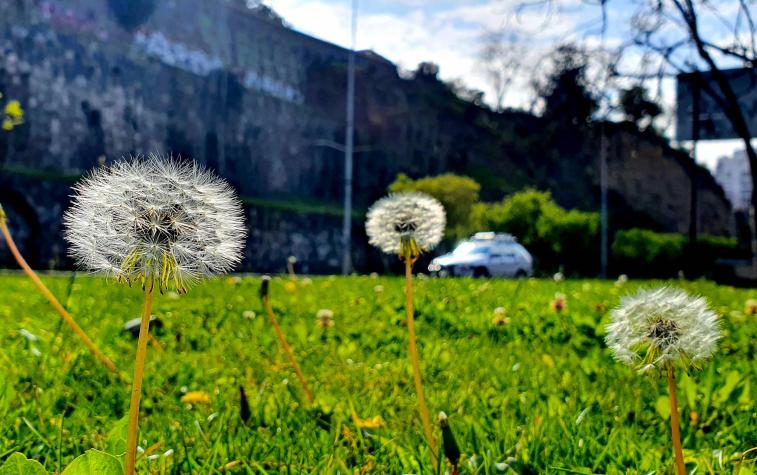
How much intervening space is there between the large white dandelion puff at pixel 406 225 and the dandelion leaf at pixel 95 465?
721mm

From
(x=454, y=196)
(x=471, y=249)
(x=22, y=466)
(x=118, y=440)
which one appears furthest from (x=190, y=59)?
(x=22, y=466)

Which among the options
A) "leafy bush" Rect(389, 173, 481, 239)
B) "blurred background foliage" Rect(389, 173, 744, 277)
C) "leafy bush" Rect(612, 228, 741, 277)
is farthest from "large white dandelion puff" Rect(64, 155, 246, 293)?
"leafy bush" Rect(612, 228, 741, 277)

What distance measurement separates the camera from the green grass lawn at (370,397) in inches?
65.2

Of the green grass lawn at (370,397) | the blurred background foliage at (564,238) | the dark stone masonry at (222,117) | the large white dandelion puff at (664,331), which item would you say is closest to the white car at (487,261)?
the dark stone masonry at (222,117)

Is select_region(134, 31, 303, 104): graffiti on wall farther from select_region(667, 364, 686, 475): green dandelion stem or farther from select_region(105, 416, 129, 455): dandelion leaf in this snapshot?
select_region(667, 364, 686, 475): green dandelion stem

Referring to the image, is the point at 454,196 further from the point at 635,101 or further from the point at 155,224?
the point at 155,224

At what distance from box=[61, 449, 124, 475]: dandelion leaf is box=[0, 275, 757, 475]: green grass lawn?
0.34 m

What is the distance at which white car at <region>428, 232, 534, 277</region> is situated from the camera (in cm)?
2498

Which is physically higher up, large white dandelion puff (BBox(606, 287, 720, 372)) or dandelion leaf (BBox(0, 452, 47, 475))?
large white dandelion puff (BBox(606, 287, 720, 372))

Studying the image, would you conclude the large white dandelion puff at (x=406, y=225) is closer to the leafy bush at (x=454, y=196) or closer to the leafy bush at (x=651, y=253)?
the leafy bush at (x=454, y=196)

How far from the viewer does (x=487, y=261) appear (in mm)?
25219

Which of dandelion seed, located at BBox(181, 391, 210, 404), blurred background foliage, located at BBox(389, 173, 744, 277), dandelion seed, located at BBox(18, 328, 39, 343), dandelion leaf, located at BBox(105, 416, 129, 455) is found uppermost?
blurred background foliage, located at BBox(389, 173, 744, 277)

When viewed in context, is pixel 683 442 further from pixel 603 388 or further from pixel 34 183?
pixel 34 183

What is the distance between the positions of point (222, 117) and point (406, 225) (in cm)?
3857
